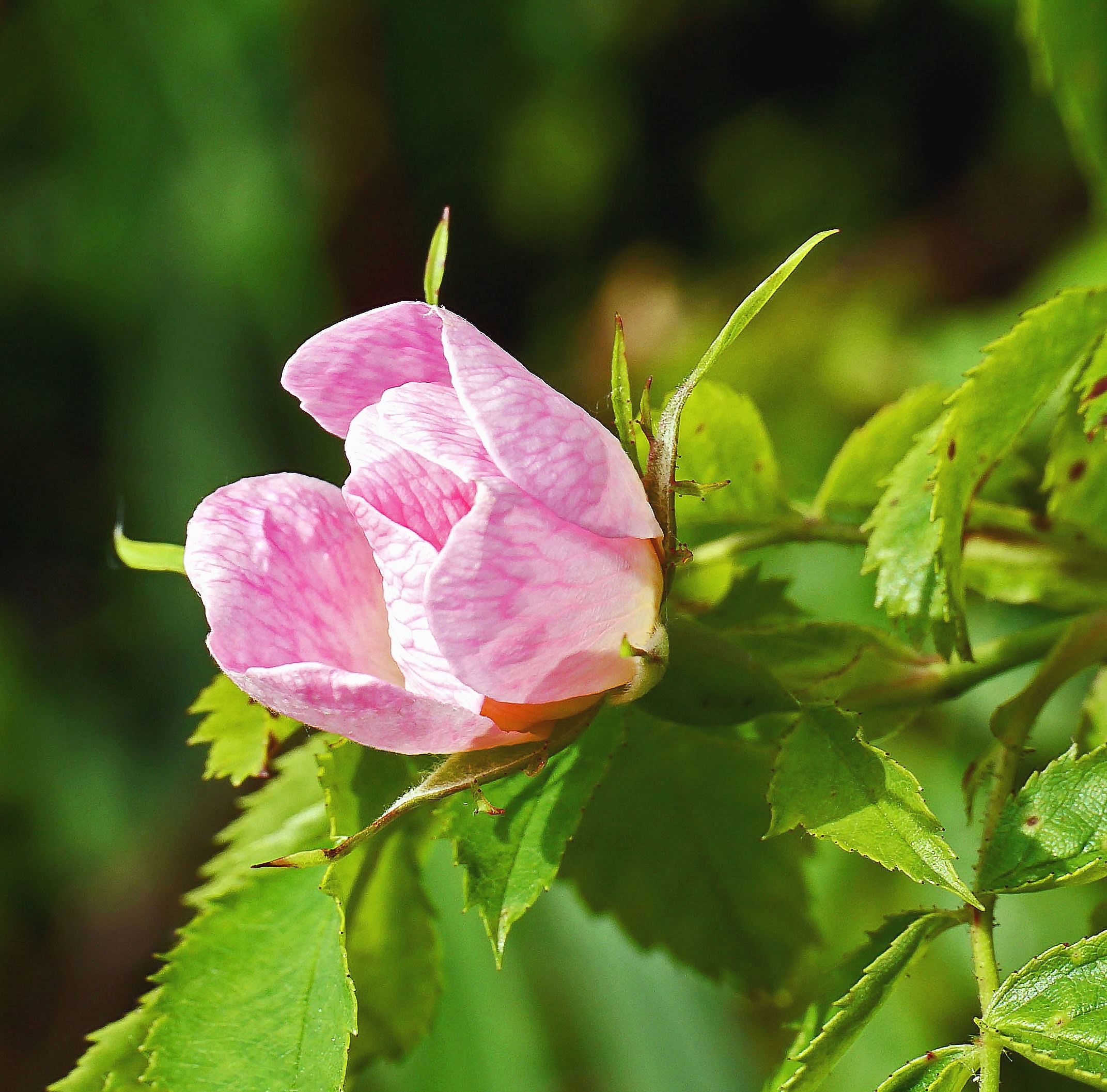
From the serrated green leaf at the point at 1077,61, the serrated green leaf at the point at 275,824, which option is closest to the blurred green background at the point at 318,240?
the serrated green leaf at the point at 1077,61

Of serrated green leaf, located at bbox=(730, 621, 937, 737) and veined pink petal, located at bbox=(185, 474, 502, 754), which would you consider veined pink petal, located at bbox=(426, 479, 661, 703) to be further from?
serrated green leaf, located at bbox=(730, 621, 937, 737)

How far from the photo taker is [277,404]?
2.93 m

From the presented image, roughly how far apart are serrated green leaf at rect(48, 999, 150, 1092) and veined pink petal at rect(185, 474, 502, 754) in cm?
31

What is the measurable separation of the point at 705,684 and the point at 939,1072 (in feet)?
0.71

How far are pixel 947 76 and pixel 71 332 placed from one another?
2032 mm

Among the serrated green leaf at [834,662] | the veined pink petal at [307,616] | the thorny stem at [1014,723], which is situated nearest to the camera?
the veined pink petal at [307,616]

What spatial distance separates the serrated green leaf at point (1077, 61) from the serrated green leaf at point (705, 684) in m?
0.65

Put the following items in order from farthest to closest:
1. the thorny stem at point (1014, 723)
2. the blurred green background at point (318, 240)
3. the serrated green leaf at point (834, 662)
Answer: the blurred green background at point (318, 240) → the serrated green leaf at point (834, 662) → the thorny stem at point (1014, 723)

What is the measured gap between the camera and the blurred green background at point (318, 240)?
2.45 meters

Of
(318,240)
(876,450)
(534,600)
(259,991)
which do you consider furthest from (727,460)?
(318,240)

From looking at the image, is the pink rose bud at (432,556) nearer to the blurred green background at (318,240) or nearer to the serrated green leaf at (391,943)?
the serrated green leaf at (391,943)

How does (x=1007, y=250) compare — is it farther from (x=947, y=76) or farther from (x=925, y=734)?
(x=925, y=734)

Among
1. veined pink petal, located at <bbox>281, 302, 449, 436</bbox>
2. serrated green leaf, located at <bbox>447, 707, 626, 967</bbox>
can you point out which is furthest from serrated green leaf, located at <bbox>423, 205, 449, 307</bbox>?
serrated green leaf, located at <bbox>447, 707, 626, 967</bbox>

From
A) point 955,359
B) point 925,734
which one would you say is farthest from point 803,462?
point 925,734
